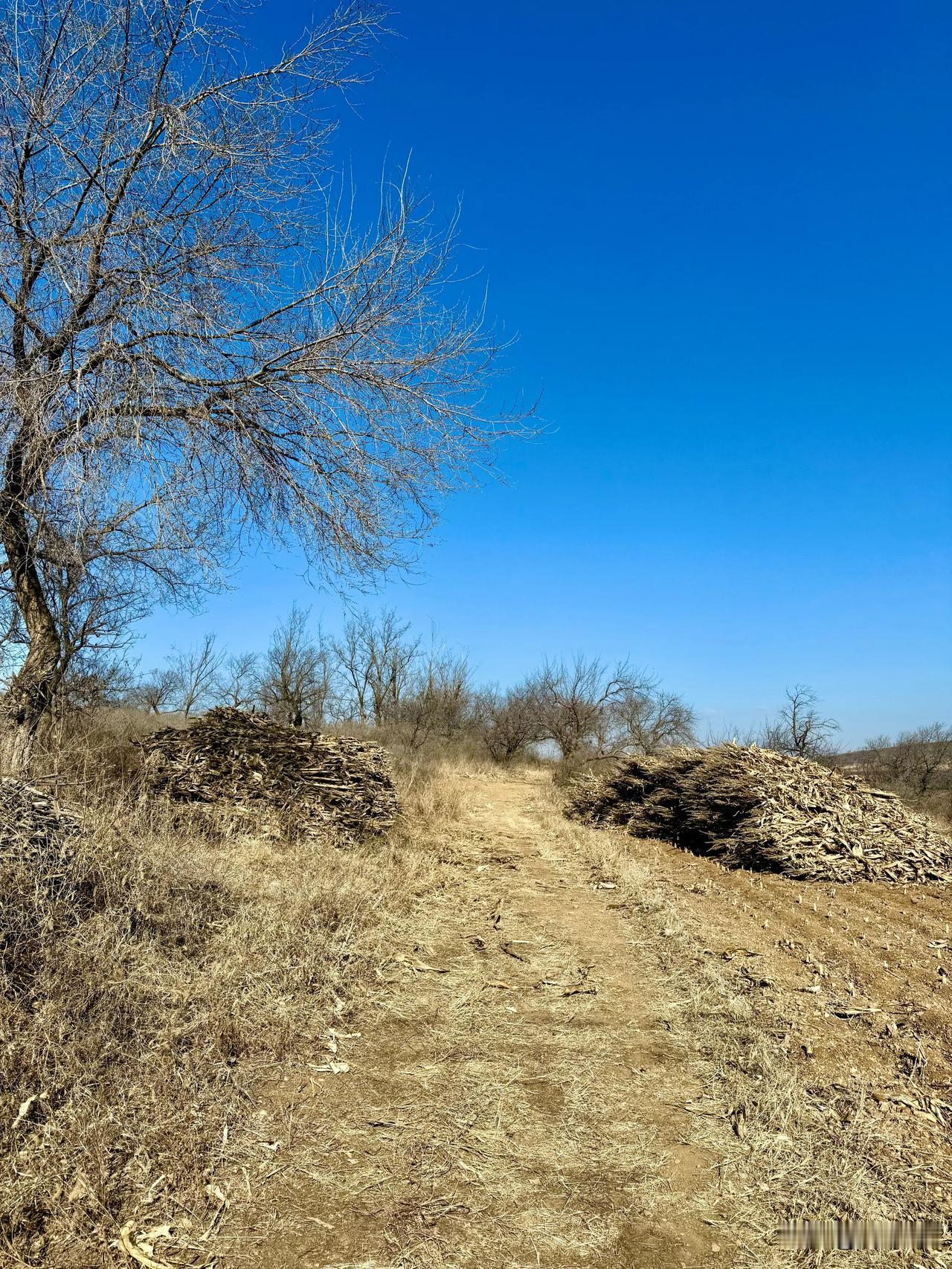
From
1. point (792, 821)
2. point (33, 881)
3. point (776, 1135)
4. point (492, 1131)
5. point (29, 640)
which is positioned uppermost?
point (29, 640)

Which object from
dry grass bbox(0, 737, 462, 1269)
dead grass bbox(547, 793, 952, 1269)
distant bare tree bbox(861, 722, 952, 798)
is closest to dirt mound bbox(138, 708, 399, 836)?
dry grass bbox(0, 737, 462, 1269)

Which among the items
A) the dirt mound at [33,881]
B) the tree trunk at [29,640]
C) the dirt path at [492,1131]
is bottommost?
the dirt path at [492,1131]

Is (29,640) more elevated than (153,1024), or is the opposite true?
(29,640)

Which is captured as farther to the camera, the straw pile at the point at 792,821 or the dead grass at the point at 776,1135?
the straw pile at the point at 792,821

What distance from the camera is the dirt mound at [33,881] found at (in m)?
4.13

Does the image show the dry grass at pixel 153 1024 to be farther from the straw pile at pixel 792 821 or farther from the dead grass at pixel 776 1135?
the straw pile at pixel 792 821

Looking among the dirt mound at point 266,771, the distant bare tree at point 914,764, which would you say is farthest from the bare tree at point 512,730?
the dirt mound at point 266,771

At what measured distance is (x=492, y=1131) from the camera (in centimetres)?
353

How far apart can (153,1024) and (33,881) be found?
131cm

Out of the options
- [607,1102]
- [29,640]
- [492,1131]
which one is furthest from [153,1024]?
[29,640]

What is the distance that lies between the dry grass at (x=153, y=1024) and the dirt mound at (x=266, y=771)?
9.45 ft

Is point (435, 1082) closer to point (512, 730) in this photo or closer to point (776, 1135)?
point (776, 1135)

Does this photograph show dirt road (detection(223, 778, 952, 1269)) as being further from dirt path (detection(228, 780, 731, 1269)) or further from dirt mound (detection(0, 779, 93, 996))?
dirt mound (detection(0, 779, 93, 996))

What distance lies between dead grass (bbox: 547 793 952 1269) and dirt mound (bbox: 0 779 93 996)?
3686 millimetres
